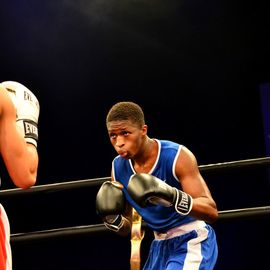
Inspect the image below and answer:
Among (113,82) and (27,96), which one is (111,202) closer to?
(27,96)

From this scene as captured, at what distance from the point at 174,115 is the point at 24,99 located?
3282mm

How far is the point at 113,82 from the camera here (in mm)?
4926

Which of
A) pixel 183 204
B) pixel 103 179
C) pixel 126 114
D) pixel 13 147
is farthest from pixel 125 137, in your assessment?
pixel 13 147

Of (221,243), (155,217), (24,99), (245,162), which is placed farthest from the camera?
(221,243)

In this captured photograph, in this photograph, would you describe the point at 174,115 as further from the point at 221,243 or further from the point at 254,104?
the point at 221,243

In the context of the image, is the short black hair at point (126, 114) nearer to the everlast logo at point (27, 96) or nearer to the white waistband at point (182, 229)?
the white waistband at point (182, 229)

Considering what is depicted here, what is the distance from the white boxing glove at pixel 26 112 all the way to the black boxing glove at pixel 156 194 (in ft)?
1.47

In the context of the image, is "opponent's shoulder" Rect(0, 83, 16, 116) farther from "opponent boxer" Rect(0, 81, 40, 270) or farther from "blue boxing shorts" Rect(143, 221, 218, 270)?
"blue boxing shorts" Rect(143, 221, 218, 270)

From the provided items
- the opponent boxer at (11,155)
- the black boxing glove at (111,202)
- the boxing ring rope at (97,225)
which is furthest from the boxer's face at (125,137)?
the opponent boxer at (11,155)

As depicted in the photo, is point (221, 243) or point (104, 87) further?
point (104, 87)

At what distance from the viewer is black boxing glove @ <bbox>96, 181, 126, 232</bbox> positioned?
1959mm

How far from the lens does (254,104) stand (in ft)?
14.9

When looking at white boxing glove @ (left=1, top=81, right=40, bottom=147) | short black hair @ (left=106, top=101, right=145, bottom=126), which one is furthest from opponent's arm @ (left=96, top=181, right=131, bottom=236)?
white boxing glove @ (left=1, top=81, right=40, bottom=147)

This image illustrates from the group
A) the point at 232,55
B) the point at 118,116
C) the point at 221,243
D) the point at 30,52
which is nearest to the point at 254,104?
the point at 232,55
